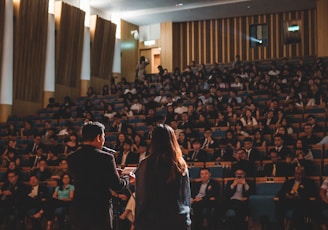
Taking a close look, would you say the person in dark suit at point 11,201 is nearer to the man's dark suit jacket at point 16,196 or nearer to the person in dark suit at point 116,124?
the man's dark suit jacket at point 16,196

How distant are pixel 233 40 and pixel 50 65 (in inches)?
300

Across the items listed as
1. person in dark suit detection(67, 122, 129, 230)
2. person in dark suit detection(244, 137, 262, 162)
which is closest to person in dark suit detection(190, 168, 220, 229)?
person in dark suit detection(244, 137, 262, 162)

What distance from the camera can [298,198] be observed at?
710 cm

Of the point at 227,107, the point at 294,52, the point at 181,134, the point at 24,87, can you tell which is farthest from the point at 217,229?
the point at 294,52

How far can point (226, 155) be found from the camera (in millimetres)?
9078

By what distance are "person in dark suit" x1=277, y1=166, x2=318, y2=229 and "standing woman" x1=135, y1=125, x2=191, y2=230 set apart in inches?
170

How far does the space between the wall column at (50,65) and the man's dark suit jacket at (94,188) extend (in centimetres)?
1351

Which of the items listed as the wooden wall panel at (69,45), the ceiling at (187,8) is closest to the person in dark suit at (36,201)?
the wooden wall panel at (69,45)

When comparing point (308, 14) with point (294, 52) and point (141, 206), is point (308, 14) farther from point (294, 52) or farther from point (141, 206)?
point (141, 206)

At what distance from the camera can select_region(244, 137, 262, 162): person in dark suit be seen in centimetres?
890

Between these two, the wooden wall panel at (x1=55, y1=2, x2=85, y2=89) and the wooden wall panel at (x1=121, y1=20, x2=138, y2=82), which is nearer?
the wooden wall panel at (x1=55, y1=2, x2=85, y2=89)

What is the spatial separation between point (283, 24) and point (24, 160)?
40.6 ft

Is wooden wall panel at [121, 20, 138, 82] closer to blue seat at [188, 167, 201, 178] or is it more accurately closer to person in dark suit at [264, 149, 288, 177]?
blue seat at [188, 167, 201, 178]

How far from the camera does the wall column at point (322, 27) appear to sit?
1811 centimetres
